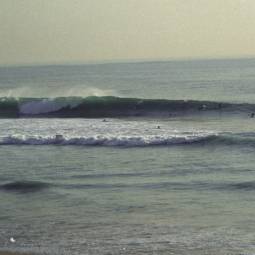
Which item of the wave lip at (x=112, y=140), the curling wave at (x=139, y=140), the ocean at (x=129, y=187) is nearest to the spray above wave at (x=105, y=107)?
the ocean at (x=129, y=187)

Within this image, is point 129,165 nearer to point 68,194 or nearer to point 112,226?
point 68,194

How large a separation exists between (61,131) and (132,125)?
2.86 metres

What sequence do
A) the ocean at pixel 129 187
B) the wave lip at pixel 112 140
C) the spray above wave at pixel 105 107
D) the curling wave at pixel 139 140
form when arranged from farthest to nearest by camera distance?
the spray above wave at pixel 105 107, the wave lip at pixel 112 140, the curling wave at pixel 139 140, the ocean at pixel 129 187

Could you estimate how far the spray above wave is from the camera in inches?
1260

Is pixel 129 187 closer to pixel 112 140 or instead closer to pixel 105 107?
pixel 112 140

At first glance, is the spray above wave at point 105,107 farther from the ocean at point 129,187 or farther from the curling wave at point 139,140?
the curling wave at point 139,140

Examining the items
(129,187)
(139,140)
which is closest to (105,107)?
(139,140)

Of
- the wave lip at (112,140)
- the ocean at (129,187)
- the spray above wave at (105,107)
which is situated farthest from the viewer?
the spray above wave at (105,107)

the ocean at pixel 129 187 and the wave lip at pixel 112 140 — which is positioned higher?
the wave lip at pixel 112 140

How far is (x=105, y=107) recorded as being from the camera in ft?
115

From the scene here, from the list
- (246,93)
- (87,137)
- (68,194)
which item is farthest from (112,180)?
(246,93)

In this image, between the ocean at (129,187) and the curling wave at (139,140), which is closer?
the ocean at (129,187)

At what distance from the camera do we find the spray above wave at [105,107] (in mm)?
32000

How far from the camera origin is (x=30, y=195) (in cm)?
1373
